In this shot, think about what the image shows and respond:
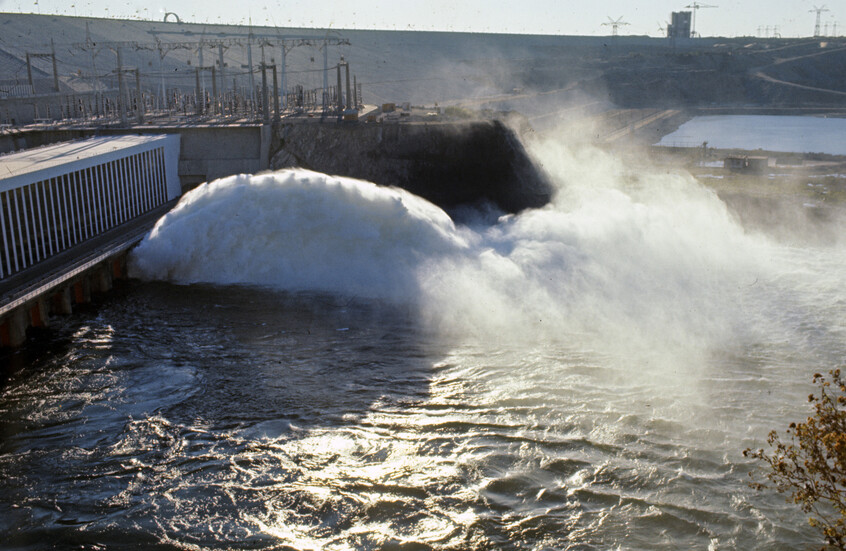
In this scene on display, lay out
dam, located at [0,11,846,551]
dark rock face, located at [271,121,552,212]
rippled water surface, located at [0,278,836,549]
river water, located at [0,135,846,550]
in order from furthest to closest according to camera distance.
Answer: dark rock face, located at [271,121,552,212] < dam, located at [0,11,846,551] < river water, located at [0,135,846,550] < rippled water surface, located at [0,278,836,549]

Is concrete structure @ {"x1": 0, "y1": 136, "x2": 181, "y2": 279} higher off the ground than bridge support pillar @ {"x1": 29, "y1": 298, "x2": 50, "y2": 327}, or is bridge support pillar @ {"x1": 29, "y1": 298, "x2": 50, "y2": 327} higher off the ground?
concrete structure @ {"x1": 0, "y1": 136, "x2": 181, "y2": 279}

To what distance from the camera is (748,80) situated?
12462cm

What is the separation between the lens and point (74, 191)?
1126 inches

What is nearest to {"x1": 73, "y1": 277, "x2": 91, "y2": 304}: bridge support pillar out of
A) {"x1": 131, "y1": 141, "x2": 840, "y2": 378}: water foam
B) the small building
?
{"x1": 131, "y1": 141, "x2": 840, "y2": 378}: water foam

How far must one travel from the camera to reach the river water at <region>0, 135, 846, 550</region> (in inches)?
524

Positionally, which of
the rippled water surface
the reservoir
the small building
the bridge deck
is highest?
the reservoir

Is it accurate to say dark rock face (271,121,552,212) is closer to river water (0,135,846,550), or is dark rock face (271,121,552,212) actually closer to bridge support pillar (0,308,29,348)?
river water (0,135,846,550)

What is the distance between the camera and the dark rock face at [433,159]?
39125mm

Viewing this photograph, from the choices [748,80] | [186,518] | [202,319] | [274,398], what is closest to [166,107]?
[202,319]

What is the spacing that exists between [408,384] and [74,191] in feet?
56.0

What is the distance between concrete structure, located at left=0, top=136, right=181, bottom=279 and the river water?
2.84 metres

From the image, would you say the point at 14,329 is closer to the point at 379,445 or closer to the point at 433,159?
the point at 379,445

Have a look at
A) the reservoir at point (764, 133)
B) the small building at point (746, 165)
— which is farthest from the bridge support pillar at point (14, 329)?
the reservoir at point (764, 133)

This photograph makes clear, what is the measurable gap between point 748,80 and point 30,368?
126m
